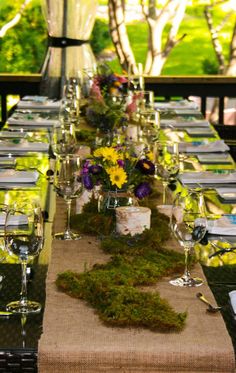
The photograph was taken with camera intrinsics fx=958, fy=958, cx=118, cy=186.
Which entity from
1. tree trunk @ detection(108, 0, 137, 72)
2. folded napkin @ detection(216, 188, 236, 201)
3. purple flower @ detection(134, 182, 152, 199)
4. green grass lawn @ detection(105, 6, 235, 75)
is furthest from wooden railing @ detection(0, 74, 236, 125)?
green grass lawn @ detection(105, 6, 235, 75)

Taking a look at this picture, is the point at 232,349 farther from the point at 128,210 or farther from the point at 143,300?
the point at 128,210

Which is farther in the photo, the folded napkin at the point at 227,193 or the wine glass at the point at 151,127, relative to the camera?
the wine glass at the point at 151,127

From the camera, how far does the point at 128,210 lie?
2.45 metres

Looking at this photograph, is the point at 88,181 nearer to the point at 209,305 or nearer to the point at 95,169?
the point at 95,169

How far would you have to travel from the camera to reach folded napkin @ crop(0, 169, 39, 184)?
10.8ft

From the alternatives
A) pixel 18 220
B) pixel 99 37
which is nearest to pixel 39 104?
pixel 18 220

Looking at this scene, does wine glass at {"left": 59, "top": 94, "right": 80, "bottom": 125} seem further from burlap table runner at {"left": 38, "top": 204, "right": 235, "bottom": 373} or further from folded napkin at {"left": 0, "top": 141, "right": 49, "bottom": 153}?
burlap table runner at {"left": 38, "top": 204, "right": 235, "bottom": 373}

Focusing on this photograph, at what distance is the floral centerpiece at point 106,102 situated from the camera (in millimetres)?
4324

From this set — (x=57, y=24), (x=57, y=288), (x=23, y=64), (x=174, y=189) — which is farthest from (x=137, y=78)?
(x=23, y=64)

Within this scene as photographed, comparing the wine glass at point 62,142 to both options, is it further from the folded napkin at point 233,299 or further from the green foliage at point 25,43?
the green foliage at point 25,43

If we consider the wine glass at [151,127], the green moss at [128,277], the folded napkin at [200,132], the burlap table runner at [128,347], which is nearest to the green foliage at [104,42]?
the folded napkin at [200,132]

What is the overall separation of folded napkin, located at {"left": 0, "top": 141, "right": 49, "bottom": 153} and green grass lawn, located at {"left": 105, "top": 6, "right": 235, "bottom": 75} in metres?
11.8

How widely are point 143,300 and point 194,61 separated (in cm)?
1459

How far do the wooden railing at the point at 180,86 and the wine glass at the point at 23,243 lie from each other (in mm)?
4267
